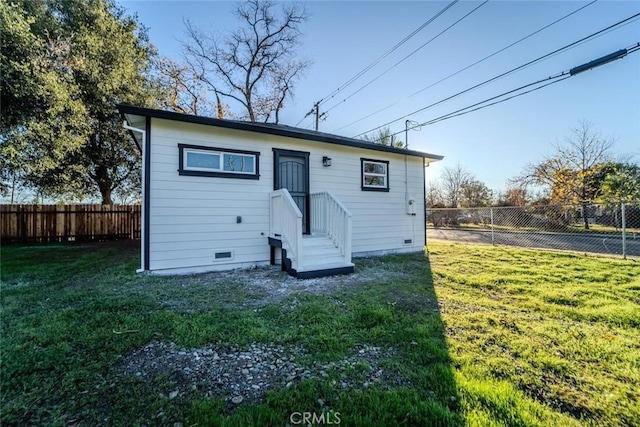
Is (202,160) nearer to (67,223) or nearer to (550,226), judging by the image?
(67,223)

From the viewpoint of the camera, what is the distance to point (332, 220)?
5.66 m

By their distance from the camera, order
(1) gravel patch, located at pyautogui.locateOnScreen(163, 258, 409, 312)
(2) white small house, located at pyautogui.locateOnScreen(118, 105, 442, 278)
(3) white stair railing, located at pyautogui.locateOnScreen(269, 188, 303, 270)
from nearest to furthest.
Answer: (1) gravel patch, located at pyautogui.locateOnScreen(163, 258, 409, 312), (3) white stair railing, located at pyautogui.locateOnScreen(269, 188, 303, 270), (2) white small house, located at pyautogui.locateOnScreen(118, 105, 442, 278)

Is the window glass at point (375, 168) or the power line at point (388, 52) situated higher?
the power line at point (388, 52)

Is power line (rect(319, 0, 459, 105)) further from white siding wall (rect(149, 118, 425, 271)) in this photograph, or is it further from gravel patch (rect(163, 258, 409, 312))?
gravel patch (rect(163, 258, 409, 312))

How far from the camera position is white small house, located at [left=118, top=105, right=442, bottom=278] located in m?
4.89

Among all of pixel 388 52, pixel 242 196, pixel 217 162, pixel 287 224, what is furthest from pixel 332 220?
pixel 388 52

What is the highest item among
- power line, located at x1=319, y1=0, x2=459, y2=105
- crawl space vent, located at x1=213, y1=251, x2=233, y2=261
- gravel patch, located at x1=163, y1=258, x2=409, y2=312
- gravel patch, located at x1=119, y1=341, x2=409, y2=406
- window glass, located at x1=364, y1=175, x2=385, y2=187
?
power line, located at x1=319, y1=0, x2=459, y2=105

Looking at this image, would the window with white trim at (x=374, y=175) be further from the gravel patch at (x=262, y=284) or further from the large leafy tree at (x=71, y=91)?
the large leafy tree at (x=71, y=91)

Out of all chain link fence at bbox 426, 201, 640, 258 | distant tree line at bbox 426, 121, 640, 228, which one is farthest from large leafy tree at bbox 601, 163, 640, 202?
chain link fence at bbox 426, 201, 640, 258

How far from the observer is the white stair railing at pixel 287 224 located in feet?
15.6

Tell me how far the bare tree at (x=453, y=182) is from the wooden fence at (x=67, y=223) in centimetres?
2349

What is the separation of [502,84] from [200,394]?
9.34 meters

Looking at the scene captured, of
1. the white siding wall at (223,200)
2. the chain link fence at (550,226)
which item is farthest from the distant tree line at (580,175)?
the white siding wall at (223,200)

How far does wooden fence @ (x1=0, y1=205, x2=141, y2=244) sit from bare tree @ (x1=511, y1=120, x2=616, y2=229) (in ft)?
73.3
